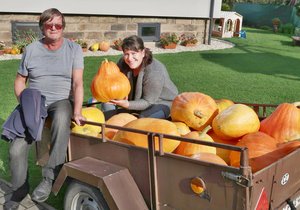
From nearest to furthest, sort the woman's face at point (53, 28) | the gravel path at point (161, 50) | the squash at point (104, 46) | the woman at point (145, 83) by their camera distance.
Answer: the woman's face at point (53, 28)
the woman at point (145, 83)
the gravel path at point (161, 50)
the squash at point (104, 46)

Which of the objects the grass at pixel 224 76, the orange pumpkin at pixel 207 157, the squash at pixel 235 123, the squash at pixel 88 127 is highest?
the squash at pixel 235 123

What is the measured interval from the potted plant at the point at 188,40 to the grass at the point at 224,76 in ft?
3.71

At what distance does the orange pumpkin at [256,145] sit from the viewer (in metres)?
2.62


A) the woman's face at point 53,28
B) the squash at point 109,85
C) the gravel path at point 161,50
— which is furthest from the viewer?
the gravel path at point 161,50

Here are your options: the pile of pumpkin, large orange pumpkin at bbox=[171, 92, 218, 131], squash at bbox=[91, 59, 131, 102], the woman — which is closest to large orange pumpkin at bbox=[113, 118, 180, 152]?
the pile of pumpkin

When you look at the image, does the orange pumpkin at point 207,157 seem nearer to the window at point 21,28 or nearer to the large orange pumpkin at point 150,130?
the large orange pumpkin at point 150,130

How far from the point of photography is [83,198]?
9.74ft

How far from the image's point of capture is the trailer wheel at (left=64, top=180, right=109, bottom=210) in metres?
2.76

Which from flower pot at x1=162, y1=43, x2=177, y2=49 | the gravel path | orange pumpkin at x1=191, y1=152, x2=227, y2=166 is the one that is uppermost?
orange pumpkin at x1=191, y1=152, x2=227, y2=166

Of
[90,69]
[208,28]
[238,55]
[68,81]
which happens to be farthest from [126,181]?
[208,28]

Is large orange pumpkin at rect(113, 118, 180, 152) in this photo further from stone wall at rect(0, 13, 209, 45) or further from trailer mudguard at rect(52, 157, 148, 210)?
stone wall at rect(0, 13, 209, 45)

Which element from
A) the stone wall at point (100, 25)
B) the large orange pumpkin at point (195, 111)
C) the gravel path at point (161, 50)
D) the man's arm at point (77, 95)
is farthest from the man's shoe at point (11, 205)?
the stone wall at point (100, 25)

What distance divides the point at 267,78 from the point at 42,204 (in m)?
7.89

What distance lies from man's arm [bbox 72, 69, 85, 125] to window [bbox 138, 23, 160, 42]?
11.5 m
